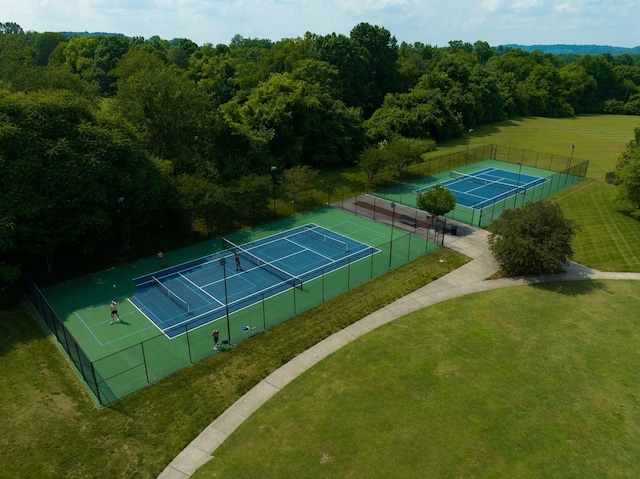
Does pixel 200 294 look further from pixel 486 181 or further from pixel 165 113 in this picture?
pixel 486 181

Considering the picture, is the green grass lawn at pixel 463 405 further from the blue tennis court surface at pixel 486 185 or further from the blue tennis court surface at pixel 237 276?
the blue tennis court surface at pixel 486 185

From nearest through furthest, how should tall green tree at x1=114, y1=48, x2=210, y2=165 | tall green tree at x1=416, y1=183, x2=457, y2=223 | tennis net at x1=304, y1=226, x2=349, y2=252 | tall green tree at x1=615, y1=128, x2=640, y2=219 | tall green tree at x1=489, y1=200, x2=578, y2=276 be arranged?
1. tall green tree at x1=489, y1=200, x2=578, y2=276
2. tennis net at x1=304, y1=226, x2=349, y2=252
3. tall green tree at x1=416, y1=183, x2=457, y2=223
4. tall green tree at x1=615, y1=128, x2=640, y2=219
5. tall green tree at x1=114, y1=48, x2=210, y2=165

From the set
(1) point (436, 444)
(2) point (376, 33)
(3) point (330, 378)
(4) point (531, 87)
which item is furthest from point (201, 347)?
(4) point (531, 87)

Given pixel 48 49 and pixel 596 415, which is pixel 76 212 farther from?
pixel 48 49

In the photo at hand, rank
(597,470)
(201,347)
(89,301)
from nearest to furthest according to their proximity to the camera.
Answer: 1. (597,470)
2. (201,347)
3. (89,301)

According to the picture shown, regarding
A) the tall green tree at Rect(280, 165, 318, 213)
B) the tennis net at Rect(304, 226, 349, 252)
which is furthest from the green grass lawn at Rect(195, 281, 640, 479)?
the tall green tree at Rect(280, 165, 318, 213)

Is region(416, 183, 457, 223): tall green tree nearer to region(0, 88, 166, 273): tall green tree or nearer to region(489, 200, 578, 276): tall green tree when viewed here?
region(489, 200, 578, 276): tall green tree

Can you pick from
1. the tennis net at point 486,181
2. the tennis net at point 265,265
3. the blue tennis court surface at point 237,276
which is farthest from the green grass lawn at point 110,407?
the tennis net at point 486,181
